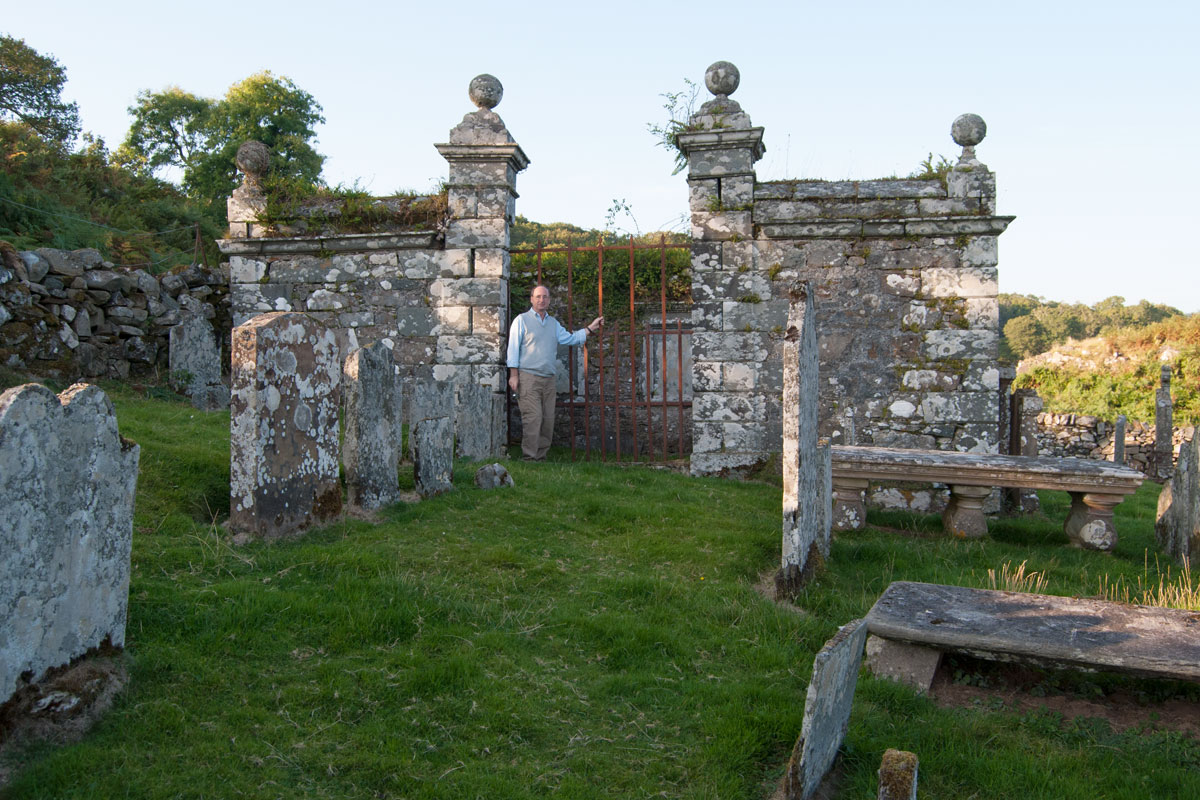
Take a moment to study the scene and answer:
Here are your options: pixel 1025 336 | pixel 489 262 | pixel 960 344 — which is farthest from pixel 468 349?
pixel 1025 336

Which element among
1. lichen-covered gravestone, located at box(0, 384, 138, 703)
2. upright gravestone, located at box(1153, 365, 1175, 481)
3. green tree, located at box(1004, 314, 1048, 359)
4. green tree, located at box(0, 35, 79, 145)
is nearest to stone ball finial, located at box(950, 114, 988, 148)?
lichen-covered gravestone, located at box(0, 384, 138, 703)

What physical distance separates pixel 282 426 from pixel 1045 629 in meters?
4.22

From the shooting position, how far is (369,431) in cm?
553

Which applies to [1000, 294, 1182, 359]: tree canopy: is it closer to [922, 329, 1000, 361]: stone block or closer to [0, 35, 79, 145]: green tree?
[922, 329, 1000, 361]: stone block

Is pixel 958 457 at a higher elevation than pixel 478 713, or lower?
higher

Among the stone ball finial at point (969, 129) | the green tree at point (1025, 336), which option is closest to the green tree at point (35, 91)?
the stone ball finial at point (969, 129)

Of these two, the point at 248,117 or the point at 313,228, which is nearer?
the point at 313,228

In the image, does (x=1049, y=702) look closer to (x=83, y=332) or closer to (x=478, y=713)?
(x=478, y=713)

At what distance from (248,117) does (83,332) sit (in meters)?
22.6

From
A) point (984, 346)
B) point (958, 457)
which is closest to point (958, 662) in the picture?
point (958, 457)

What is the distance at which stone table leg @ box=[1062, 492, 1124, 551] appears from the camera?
21.5 ft

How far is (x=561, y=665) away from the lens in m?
3.84

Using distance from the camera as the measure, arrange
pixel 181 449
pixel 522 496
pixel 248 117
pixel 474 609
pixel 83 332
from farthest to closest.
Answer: pixel 248 117
pixel 83 332
pixel 522 496
pixel 181 449
pixel 474 609

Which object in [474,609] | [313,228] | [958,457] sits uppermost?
[313,228]
